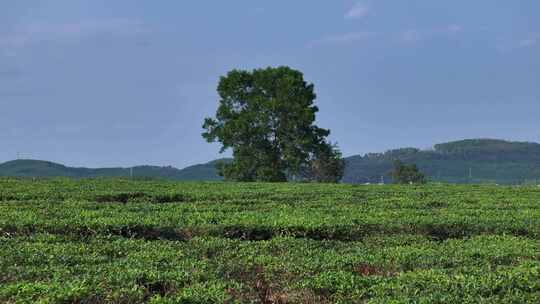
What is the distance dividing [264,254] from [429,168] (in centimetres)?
16255

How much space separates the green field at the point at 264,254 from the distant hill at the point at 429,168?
383 ft

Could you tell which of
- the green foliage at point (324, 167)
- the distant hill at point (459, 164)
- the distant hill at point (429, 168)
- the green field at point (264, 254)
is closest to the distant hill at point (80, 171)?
the distant hill at point (429, 168)

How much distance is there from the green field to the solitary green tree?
109 ft

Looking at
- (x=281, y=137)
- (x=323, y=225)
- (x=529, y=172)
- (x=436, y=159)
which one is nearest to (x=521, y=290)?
(x=323, y=225)

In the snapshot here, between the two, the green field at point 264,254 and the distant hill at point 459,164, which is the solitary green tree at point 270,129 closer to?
the green field at point 264,254

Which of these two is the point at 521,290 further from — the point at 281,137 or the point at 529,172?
the point at 529,172

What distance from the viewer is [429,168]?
6555 inches

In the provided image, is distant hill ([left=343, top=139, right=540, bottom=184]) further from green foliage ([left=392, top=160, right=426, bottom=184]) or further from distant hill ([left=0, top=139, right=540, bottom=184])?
green foliage ([left=392, top=160, right=426, bottom=184])

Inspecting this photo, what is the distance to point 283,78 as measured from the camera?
5247 centimetres

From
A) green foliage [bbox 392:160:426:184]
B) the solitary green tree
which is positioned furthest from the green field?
green foliage [bbox 392:160:426:184]

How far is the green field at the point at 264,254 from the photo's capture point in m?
6.96

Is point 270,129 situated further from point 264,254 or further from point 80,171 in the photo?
point 80,171

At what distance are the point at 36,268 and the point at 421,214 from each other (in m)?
10.1

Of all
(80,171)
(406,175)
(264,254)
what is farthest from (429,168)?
(264,254)
